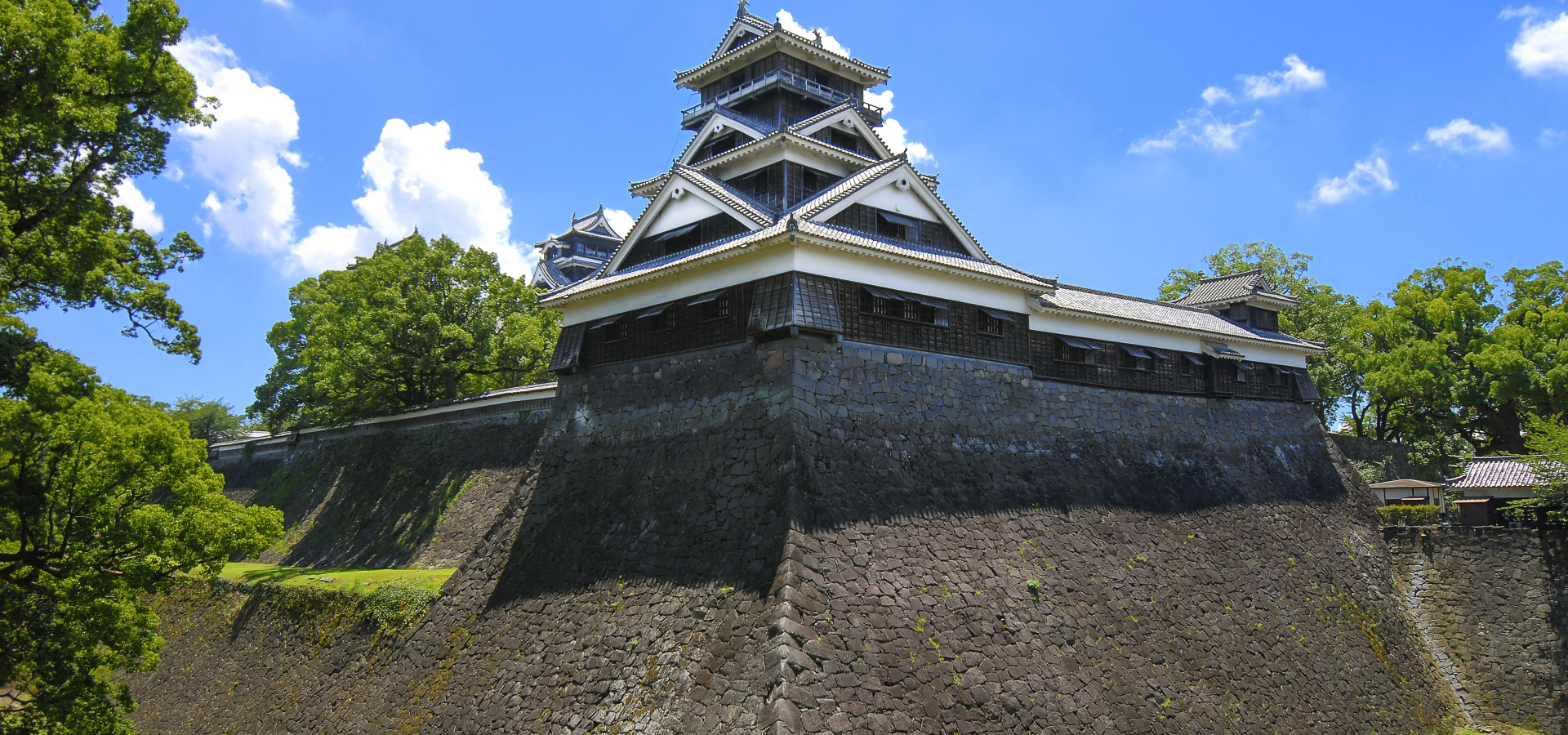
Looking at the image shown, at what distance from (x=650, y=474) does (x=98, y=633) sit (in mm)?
7836

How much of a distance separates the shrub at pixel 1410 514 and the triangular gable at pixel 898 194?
13.6 metres

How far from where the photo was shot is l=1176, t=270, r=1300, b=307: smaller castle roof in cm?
2514

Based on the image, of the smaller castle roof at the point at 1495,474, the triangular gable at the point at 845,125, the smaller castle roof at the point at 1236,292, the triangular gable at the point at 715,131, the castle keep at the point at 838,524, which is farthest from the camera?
the smaller castle roof at the point at 1236,292

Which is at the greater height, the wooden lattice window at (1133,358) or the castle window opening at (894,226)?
the castle window opening at (894,226)

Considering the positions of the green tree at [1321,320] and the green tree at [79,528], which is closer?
the green tree at [79,528]

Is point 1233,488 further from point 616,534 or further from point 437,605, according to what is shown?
point 437,605

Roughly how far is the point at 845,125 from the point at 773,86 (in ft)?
7.18

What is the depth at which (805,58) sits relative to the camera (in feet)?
70.4

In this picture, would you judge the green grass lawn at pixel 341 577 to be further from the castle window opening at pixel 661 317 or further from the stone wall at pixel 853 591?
the castle window opening at pixel 661 317

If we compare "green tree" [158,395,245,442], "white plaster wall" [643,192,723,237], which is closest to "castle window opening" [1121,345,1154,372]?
"white plaster wall" [643,192,723,237]

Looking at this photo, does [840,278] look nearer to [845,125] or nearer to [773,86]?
[845,125]

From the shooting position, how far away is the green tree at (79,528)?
36.3 ft

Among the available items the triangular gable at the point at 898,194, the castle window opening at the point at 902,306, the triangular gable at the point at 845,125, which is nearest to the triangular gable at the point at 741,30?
the triangular gable at the point at 845,125

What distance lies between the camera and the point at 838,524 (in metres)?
13.0
